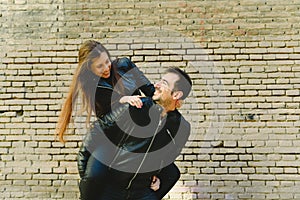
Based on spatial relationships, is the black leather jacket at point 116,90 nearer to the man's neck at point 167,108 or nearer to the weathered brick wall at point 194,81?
the man's neck at point 167,108

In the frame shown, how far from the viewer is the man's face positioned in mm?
3744

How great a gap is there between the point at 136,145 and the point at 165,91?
1.70 feet

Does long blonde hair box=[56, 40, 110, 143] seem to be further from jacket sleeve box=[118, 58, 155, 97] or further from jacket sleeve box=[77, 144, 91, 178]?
jacket sleeve box=[77, 144, 91, 178]

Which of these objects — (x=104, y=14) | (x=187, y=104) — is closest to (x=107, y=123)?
(x=187, y=104)

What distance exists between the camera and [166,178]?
397 cm

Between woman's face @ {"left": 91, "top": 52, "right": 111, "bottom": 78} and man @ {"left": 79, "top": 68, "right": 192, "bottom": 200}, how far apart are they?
32cm

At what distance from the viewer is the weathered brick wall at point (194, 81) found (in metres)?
4.41

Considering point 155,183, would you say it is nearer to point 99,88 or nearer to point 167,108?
point 167,108

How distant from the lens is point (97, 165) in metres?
3.60

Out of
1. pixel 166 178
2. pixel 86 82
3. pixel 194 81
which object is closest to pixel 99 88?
pixel 86 82

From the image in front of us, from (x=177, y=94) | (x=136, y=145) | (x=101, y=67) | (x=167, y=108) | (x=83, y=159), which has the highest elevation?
(x=101, y=67)

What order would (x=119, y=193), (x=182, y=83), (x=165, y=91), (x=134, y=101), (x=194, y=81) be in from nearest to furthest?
(x=134, y=101)
(x=119, y=193)
(x=165, y=91)
(x=182, y=83)
(x=194, y=81)

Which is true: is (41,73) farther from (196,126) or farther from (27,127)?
(196,126)

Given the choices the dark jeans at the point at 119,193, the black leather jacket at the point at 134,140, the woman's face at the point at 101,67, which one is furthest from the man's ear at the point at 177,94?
the dark jeans at the point at 119,193
